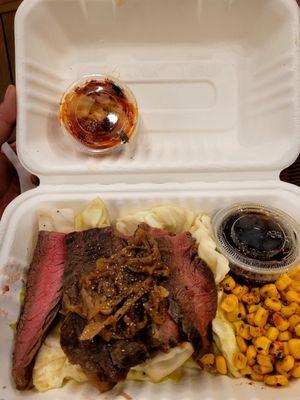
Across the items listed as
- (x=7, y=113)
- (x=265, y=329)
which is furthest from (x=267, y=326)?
(x=7, y=113)

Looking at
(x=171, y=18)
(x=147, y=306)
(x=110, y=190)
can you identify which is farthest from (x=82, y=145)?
(x=147, y=306)

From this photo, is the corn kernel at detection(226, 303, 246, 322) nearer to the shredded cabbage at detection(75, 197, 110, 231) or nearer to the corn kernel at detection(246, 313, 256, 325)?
the corn kernel at detection(246, 313, 256, 325)

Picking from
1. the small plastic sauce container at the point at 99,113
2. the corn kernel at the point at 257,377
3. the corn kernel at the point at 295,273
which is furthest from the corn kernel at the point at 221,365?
the small plastic sauce container at the point at 99,113

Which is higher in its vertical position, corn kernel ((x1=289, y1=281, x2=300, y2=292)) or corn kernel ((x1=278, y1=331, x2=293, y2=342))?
corn kernel ((x1=289, y1=281, x2=300, y2=292))

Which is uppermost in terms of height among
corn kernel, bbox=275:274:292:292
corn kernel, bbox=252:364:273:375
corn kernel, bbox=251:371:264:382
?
corn kernel, bbox=275:274:292:292

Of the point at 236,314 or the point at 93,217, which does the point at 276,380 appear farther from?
the point at 93,217

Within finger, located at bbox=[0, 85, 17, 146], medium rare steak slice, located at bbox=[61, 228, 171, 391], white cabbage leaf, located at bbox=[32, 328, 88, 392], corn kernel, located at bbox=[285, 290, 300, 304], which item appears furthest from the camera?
finger, located at bbox=[0, 85, 17, 146]

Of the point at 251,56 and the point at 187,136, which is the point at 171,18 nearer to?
the point at 251,56

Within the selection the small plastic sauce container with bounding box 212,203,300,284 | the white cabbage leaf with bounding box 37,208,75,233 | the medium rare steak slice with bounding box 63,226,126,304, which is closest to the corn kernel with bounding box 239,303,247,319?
the small plastic sauce container with bounding box 212,203,300,284
